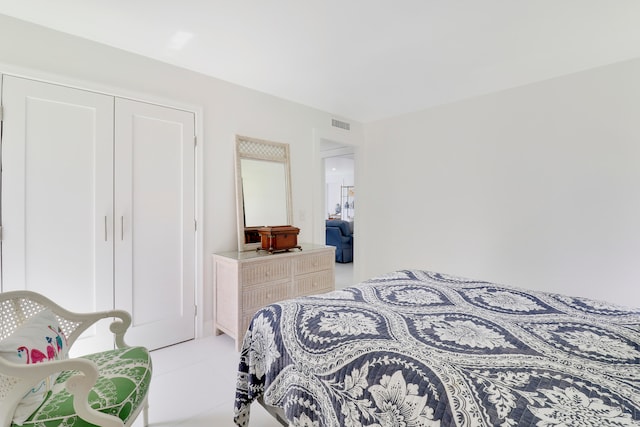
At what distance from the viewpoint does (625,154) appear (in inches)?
96.3

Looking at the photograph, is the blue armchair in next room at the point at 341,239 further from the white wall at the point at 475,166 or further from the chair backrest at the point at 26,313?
the chair backrest at the point at 26,313

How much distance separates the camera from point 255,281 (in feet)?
8.61

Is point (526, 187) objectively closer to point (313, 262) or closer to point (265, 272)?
point (313, 262)

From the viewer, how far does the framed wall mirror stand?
301cm

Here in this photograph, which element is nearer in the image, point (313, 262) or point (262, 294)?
point (262, 294)

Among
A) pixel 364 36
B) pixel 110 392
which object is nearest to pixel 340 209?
pixel 364 36

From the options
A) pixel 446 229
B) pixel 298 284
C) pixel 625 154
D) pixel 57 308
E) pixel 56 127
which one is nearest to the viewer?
pixel 57 308

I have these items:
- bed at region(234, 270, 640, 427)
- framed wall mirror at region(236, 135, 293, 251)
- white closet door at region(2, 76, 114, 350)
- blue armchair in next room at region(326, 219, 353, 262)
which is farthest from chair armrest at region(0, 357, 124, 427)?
blue armchair in next room at region(326, 219, 353, 262)

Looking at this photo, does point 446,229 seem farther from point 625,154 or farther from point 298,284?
point 298,284

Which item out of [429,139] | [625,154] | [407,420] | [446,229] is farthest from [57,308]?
[625,154]

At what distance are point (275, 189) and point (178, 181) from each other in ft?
3.38

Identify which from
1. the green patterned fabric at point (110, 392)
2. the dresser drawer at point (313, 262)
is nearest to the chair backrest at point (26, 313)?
the green patterned fabric at point (110, 392)

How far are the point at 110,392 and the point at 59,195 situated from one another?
63.3 inches

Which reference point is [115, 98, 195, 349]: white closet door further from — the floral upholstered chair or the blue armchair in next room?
the blue armchair in next room
